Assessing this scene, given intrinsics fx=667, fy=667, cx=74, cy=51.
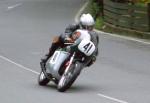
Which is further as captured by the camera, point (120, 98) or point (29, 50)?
point (29, 50)

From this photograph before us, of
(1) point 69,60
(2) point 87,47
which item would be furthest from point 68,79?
(2) point 87,47

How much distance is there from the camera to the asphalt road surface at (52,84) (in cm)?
1322

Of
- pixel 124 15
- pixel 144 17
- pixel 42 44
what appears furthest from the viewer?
pixel 124 15

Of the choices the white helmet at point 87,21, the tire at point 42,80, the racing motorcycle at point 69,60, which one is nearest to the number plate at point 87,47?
the racing motorcycle at point 69,60

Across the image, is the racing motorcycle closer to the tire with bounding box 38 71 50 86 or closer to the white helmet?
the white helmet

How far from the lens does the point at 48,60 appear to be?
48.7ft

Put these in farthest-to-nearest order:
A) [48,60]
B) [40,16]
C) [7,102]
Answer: [40,16], [48,60], [7,102]

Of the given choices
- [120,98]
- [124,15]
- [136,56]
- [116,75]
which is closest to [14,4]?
[124,15]

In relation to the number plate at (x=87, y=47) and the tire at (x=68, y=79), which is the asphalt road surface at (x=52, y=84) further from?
the number plate at (x=87, y=47)

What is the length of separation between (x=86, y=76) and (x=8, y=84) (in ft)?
8.68

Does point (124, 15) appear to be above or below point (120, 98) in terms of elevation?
below

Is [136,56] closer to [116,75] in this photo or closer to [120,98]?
[116,75]

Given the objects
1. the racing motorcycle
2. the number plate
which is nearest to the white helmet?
the racing motorcycle

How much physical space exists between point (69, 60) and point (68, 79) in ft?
1.80
